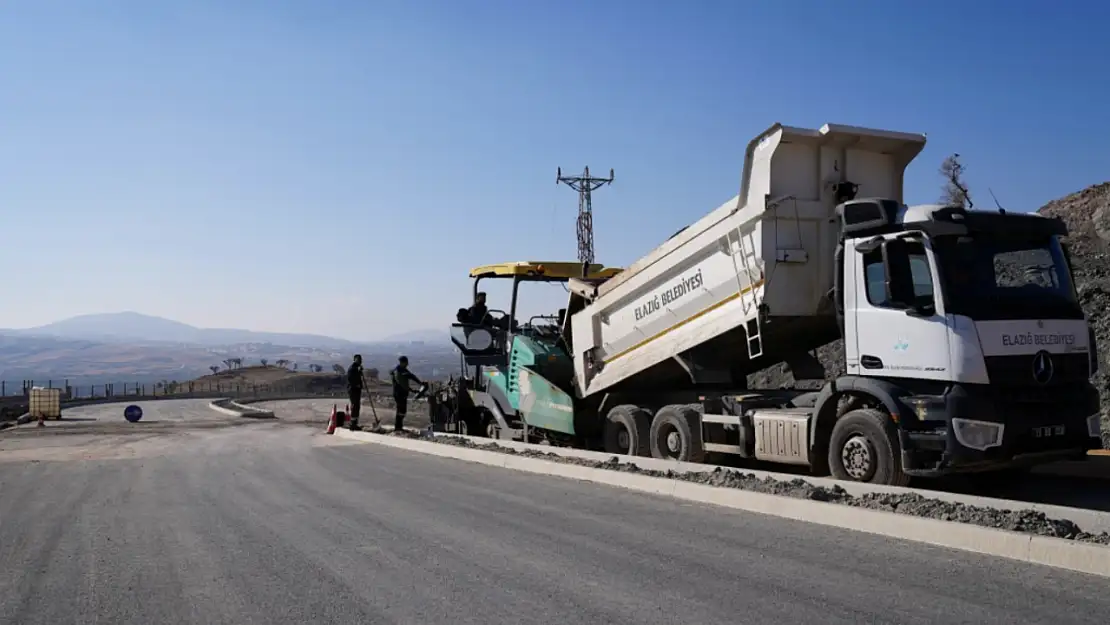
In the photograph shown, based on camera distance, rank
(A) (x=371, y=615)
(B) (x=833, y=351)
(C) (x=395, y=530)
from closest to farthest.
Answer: (A) (x=371, y=615), (C) (x=395, y=530), (B) (x=833, y=351)

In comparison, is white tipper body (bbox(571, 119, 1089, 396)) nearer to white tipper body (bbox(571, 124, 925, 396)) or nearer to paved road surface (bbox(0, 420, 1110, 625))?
white tipper body (bbox(571, 124, 925, 396))

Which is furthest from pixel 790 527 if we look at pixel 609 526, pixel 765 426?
pixel 765 426

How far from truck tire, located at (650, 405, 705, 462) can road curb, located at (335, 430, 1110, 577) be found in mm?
1275

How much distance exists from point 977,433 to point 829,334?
3.39 metres

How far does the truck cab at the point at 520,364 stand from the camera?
567 inches

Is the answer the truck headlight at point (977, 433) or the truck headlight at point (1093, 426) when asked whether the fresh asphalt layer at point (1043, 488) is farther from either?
the truck headlight at point (977, 433)

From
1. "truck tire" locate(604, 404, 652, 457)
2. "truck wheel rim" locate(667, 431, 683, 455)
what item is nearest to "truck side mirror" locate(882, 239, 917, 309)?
"truck wheel rim" locate(667, 431, 683, 455)

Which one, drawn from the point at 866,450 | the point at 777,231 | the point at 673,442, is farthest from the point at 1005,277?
the point at 673,442

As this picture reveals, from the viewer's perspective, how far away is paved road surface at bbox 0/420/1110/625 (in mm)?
5289

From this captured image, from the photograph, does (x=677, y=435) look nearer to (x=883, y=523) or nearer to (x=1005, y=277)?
(x=1005, y=277)

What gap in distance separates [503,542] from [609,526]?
1076 mm

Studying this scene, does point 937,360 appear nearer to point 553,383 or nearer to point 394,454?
point 553,383

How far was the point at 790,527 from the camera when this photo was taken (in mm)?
7711

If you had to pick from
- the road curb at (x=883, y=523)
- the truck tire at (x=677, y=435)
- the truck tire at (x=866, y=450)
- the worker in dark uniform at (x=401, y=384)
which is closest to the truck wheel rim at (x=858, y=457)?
the truck tire at (x=866, y=450)
